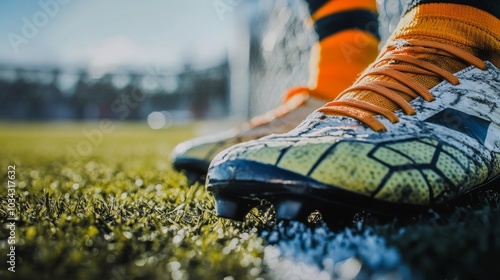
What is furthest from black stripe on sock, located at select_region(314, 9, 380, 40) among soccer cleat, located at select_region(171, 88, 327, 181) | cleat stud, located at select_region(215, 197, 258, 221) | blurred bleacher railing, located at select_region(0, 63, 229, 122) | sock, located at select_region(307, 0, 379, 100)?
blurred bleacher railing, located at select_region(0, 63, 229, 122)

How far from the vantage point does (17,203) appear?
1.02 m

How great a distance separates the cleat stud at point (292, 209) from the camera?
0.70 metres

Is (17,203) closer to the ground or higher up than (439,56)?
closer to the ground

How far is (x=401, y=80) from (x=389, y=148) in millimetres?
194

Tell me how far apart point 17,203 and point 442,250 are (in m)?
0.90

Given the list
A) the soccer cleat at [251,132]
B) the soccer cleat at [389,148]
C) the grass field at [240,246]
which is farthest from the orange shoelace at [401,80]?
the soccer cleat at [251,132]

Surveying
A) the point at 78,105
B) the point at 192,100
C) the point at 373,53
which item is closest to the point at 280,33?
the point at 373,53

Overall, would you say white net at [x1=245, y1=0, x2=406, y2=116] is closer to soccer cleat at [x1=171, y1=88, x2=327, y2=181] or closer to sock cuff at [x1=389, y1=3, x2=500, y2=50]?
soccer cleat at [x1=171, y1=88, x2=327, y2=181]

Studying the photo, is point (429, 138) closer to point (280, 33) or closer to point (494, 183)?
point (494, 183)

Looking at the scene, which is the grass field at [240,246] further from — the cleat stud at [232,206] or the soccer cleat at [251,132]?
the soccer cleat at [251,132]

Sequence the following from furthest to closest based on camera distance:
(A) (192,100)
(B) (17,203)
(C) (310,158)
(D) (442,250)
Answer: (A) (192,100) < (B) (17,203) < (C) (310,158) < (D) (442,250)

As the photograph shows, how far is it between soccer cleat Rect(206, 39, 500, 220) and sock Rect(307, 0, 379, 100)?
1.74ft

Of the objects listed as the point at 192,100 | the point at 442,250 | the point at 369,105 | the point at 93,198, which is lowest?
the point at 192,100

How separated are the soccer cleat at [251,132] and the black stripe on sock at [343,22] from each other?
23cm
